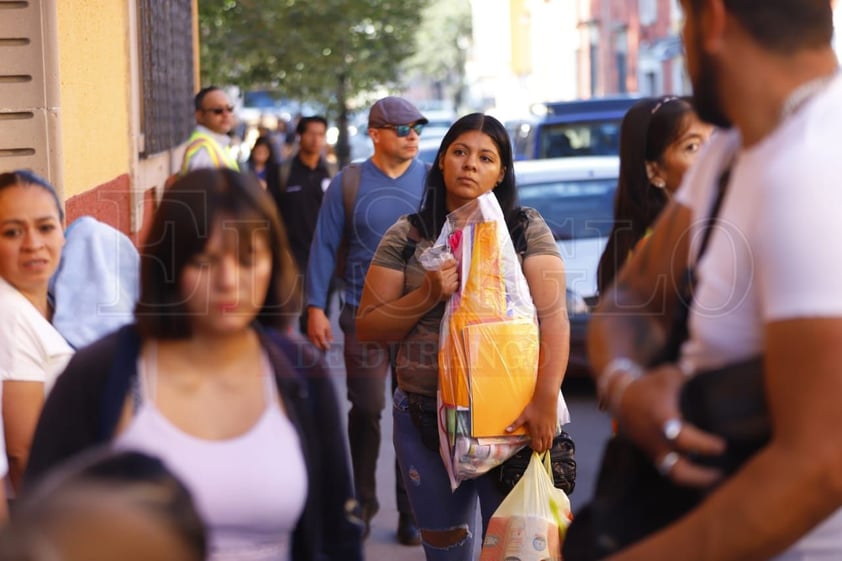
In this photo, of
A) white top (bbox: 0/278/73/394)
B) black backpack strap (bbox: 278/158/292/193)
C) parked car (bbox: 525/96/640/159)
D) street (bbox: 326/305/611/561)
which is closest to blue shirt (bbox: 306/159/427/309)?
street (bbox: 326/305/611/561)

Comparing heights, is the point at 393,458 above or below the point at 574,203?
below

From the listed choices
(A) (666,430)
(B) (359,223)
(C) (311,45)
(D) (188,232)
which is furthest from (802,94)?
(C) (311,45)

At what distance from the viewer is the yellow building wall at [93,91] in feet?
24.6

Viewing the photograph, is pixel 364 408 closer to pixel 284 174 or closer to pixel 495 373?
pixel 495 373

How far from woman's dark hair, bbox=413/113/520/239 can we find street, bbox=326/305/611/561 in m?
0.94

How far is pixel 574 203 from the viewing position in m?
10.8

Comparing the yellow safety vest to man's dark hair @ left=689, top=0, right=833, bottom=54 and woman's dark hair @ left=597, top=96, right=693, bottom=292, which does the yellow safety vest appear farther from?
man's dark hair @ left=689, top=0, right=833, bottom=54

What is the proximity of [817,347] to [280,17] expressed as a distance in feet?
76.4

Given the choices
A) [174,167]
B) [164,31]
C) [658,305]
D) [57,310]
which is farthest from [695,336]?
[174,167]

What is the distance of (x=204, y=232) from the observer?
266 centimetres

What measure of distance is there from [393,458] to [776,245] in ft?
22.2

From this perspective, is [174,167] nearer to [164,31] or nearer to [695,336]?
[164,31]

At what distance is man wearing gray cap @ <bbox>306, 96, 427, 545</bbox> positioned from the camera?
6852mm

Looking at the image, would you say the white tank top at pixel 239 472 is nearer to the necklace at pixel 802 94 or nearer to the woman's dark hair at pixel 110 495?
the woman's dark hair at pixel 110 495
